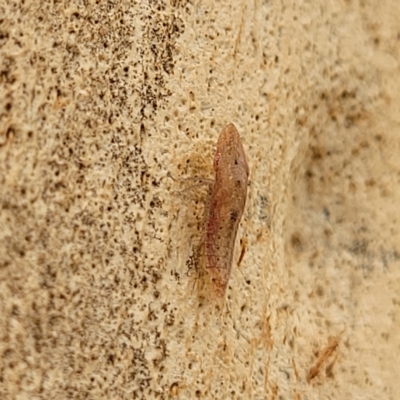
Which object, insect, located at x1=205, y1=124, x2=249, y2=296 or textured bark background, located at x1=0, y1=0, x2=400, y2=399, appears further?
insect, located at x1=205, y1=124, x2=249, y2=296

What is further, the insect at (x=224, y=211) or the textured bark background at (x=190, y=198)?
the insect at (x=224, y=211)

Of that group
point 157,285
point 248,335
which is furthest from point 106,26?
point 248,335

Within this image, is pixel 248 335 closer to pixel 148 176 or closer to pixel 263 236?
pixel 263 236
